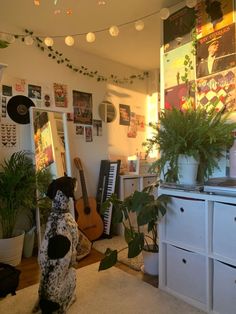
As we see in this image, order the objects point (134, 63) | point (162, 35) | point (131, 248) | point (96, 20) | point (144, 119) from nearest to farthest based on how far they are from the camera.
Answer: point (131, 248)
point (162, 35)
point (96, 20)
point (134, 63)
point (144, 119)

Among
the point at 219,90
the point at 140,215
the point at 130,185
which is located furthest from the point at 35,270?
the point at 219,90

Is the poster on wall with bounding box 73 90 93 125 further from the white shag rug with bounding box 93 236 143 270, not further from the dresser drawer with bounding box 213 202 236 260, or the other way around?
the dresser drawer with bounding box 213 202 236 260

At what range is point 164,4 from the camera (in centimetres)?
247

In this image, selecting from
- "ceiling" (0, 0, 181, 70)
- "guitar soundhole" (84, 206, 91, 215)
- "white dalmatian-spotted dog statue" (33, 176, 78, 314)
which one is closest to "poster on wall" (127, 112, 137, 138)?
"ceiling" (0, 0, 181, 70)

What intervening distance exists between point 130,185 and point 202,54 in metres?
2.01

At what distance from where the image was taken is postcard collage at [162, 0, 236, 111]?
6.54 feet

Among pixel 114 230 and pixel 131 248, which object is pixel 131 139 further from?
pixel 131 248

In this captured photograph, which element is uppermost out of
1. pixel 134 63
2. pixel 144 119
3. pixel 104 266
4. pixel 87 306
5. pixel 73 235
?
pixel 134 63

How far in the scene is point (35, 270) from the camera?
8.28 ft

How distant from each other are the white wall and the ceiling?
0.20 m

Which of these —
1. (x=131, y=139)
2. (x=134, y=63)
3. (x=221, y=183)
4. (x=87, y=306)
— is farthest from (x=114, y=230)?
(x=134, y=63)

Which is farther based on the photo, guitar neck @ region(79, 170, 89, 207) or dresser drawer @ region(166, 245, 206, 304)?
guitar neck @ region(79, 170, 89, 207)

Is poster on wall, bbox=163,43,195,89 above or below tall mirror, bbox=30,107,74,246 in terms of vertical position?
above

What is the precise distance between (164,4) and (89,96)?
1536mm
